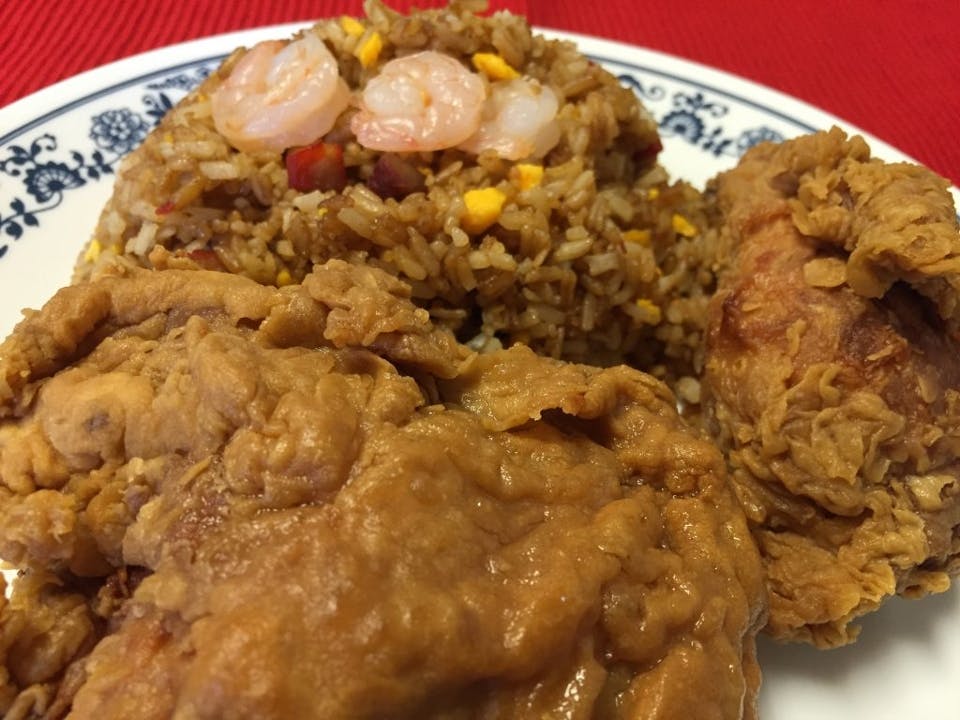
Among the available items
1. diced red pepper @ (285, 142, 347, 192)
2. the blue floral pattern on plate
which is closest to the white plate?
the blue floral pattern on plate

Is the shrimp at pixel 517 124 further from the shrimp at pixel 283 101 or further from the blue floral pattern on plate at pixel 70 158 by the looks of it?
the blue floral pattern on plate at pixel 70 158

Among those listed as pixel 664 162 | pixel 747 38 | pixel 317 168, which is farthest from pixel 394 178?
pixel 747 38

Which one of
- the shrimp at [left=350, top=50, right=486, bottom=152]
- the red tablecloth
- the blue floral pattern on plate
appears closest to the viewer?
the shrimp at [left=350, top=50, right=486, bottom=152]

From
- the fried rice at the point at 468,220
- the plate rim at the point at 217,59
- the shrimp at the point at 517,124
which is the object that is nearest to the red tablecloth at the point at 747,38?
the plate rim at the point at 217,59

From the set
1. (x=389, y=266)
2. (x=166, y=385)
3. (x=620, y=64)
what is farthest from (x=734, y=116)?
(x=166, y=385)

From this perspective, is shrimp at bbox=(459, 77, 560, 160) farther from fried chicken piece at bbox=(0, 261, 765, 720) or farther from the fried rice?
fried chicken piece at bbox=(0, 261, 765, 720)

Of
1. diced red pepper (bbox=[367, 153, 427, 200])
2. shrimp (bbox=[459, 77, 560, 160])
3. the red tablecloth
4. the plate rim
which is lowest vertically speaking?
the red tablecloth
